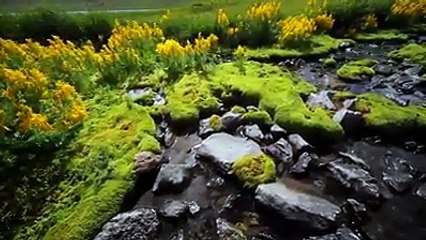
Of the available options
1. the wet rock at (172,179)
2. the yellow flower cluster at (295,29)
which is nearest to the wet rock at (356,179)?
the wet rock at (172,179)

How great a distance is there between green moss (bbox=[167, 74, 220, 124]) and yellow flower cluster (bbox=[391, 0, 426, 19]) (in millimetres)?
4614

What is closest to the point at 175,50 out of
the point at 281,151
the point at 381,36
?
the point at 281,151

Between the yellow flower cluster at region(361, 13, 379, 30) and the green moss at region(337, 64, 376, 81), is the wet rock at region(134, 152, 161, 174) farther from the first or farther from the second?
the yellow flower cluster at region(361, 13, 379, 30)

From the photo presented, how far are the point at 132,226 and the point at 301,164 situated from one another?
71.4 inches

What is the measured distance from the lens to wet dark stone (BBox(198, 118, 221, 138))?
4906 mm

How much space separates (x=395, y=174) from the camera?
417 centimetres

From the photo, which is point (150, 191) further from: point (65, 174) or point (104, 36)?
point (104, 36)

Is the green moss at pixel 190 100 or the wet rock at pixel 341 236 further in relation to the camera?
the green moss at pixel 190 100

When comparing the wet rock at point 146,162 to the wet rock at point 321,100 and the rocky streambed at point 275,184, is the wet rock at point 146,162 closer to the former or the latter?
the rocky streambed at point 275,184

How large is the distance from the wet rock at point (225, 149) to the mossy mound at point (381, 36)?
14.2 ft

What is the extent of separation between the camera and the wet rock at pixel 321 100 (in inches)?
206

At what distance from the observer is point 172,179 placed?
4.19 meters

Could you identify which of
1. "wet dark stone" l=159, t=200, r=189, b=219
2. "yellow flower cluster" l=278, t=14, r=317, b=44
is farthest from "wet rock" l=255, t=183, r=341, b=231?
"yellow flower cluster" l=278, t=14, r=317, b=44

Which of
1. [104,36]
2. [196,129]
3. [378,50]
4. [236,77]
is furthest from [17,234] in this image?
[378,50]
